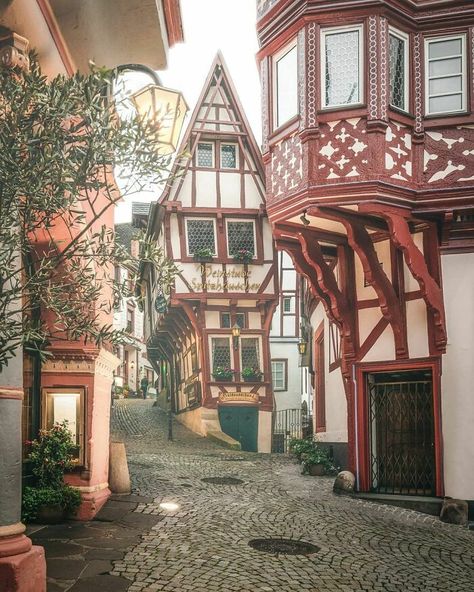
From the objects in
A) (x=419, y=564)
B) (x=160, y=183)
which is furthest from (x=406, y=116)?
(x=160, y=183)

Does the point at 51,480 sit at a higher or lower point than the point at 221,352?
lower

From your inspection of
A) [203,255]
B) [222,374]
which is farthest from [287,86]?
[222,374]

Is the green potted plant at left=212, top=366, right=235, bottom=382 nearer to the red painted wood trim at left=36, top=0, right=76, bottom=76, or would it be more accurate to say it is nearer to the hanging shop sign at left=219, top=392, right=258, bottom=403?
the hanging shop sign at left=219, top=392, right=258, bottom=403

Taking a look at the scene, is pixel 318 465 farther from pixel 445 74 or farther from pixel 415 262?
pixel 445 74

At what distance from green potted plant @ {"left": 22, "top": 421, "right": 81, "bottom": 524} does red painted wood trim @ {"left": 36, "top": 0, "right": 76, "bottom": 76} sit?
5527 mm

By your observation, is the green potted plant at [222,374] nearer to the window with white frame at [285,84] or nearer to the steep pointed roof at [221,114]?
the steep pointed roof at [221,114]

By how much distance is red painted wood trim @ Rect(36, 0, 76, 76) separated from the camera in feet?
22.6

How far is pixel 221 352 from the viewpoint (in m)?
27.0

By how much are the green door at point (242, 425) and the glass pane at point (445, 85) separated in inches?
633

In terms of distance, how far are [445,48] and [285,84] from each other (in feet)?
9.45

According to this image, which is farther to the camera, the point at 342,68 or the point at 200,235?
the point at 200,235

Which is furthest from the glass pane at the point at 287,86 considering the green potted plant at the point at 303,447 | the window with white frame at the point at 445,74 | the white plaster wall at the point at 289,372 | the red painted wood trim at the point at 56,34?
the white plaster wall at the point at 289,372

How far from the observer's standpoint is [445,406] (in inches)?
478

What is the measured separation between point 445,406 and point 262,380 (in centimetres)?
1514
